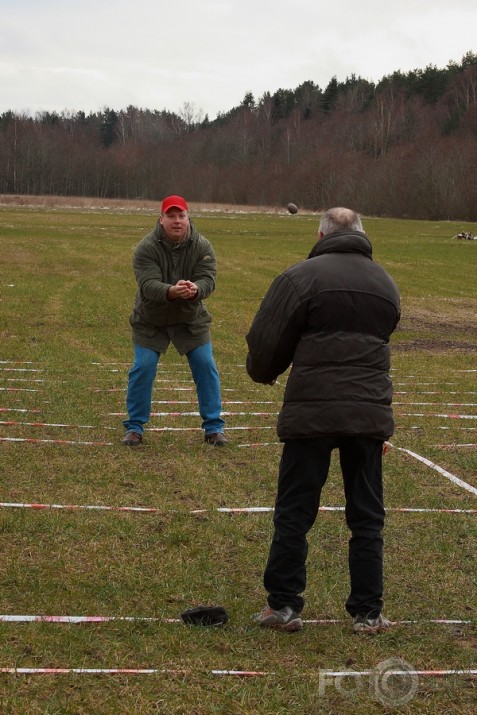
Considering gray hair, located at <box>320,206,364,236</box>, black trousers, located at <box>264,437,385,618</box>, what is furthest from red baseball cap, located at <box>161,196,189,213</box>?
black trousers, located at <box>264,437,385,618</box>

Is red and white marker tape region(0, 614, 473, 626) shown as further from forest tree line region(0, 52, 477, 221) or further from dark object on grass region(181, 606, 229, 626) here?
forest tree line region(0, 52, 477, 221)

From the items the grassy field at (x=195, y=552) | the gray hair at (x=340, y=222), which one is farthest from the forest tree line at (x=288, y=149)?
the gray hair at (x=340, y=222)

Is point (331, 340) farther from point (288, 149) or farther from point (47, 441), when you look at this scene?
point (288, 149)

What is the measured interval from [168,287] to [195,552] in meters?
2.89

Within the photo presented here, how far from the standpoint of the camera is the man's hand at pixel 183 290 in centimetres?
779

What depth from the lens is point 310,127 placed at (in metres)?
126

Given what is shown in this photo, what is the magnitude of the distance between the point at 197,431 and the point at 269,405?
5.43 ft

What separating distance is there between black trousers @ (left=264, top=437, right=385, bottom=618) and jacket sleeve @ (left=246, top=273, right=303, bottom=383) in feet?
1.26

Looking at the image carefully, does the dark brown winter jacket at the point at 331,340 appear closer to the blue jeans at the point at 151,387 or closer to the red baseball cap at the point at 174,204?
the red baseball cap at the point at 174,204

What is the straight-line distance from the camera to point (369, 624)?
445 centimetres

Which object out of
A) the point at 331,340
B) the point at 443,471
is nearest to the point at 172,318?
the point at 443,471

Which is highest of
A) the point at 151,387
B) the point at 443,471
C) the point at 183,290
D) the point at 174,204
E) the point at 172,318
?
the point at 174,204

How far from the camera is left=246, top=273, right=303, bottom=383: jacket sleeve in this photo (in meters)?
4.41

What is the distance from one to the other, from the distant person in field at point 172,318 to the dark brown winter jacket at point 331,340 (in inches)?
136
